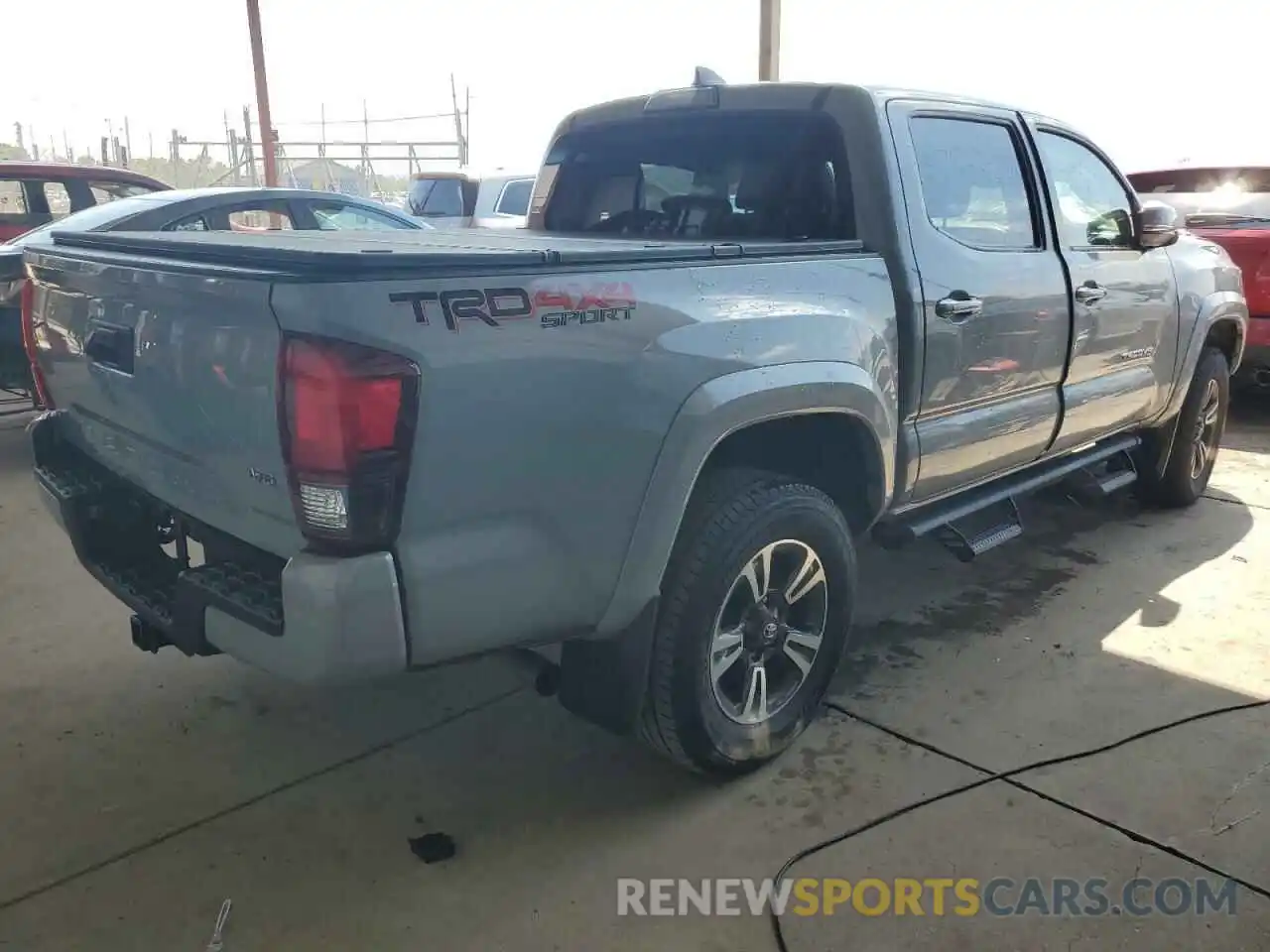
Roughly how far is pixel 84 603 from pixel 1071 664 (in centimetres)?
374

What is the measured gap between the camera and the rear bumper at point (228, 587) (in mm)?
1975

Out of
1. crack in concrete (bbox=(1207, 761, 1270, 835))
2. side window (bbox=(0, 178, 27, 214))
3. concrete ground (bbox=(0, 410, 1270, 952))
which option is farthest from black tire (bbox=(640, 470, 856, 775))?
side window (bbox=(0, 178, 27, 214))

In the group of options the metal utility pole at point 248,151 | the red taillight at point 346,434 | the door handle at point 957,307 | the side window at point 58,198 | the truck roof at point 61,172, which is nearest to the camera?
the red taillight at point 346,434

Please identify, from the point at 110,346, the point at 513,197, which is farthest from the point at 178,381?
the point at 513,197

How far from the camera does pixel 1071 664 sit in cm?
361

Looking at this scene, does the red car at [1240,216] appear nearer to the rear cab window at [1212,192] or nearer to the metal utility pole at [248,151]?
the rear cab window at [1212,192]

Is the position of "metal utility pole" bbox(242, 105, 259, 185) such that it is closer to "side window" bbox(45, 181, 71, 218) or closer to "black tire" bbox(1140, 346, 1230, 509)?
"side window" bbox(45, 181, 71, 218)

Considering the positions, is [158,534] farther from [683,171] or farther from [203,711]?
[683,171]

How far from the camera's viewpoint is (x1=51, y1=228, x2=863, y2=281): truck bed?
77.0 inches

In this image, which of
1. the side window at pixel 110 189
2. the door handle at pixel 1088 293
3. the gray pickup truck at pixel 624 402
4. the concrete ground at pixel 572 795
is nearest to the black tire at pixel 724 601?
the gray pickup truck at pixel 624 402

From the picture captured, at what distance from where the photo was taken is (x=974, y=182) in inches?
138

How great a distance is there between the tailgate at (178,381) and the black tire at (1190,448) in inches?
179

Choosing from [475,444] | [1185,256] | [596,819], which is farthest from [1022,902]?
[1185,256]

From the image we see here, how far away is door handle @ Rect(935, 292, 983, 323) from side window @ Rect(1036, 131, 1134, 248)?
0.87m
